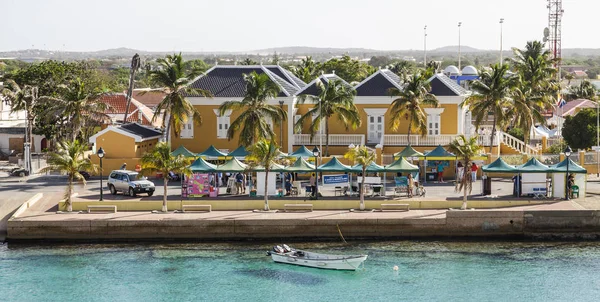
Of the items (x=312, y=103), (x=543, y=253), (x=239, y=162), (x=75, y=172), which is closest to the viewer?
(x=543, y=253)

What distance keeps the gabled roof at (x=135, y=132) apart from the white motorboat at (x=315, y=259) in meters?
21.1

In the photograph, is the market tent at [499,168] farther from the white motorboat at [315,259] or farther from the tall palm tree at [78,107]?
the tall palm tree at [78,107]

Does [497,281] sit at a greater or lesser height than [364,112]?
lesser

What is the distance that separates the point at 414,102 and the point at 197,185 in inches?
636

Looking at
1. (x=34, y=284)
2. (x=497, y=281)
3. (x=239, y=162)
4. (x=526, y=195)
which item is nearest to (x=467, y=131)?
(x=526, y=195)

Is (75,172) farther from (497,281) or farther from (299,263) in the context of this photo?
(497,281)

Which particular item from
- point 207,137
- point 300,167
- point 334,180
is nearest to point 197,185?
point 300,167

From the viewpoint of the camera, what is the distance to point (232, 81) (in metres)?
65.3

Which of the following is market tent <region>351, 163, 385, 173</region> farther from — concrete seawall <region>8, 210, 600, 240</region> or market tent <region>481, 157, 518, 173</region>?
market tent <region>481, 157, 518, 173</region>

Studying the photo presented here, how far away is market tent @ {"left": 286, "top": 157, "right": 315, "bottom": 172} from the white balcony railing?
1032 cm

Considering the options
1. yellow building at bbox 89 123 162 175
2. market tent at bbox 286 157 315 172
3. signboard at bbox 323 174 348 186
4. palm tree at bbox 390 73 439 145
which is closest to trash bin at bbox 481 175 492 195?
signboard at bbox 323 174 348 186

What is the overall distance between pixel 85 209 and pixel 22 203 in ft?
14.5

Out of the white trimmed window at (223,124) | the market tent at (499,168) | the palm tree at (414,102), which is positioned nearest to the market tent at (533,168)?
the market tent at (499,168)

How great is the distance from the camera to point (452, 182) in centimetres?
5738
